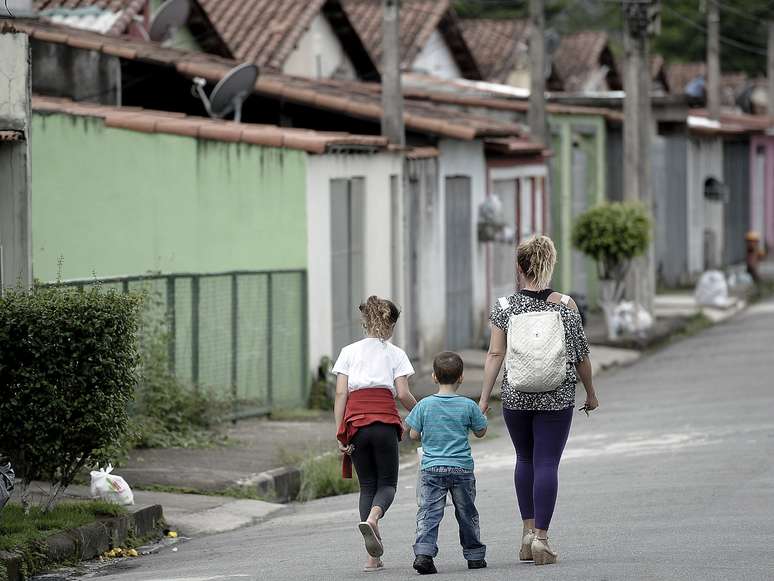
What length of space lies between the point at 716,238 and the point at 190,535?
3329 centimetres

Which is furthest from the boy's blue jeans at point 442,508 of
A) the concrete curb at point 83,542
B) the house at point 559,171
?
the house at point 559,171

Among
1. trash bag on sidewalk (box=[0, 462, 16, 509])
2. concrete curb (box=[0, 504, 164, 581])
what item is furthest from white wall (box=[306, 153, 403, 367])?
trash bag on sidewalk (box=[0, 462, 16, 509])

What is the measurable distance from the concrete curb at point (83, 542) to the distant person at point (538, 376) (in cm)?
280

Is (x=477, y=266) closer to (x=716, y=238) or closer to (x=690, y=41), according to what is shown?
(x=716, y=238)

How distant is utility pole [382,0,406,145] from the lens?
20328 millimetres

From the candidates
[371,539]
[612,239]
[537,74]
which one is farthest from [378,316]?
[537,74]

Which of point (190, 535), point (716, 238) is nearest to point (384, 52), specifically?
point (190, 535)

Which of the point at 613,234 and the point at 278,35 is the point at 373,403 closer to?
the point at 613,234

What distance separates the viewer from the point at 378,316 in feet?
29.5

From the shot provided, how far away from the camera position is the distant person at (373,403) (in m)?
8.98

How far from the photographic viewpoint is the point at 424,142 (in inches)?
910

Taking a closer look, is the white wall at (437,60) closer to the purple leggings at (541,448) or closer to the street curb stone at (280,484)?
the street curb stone at (280,484)

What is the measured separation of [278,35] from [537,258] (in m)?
25.6

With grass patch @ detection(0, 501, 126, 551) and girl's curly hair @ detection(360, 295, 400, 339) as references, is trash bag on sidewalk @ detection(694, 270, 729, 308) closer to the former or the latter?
grass patch @ detection(0, 501, 126, 551)
